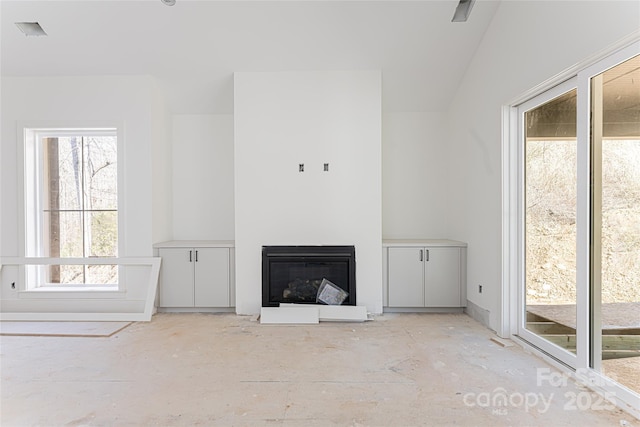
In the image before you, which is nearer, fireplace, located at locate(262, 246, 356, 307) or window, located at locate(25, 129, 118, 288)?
fireplace, located at locate(262, 246, 356, 307)

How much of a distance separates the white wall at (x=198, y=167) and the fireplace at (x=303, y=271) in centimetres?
122

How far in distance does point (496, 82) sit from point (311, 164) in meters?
1.99

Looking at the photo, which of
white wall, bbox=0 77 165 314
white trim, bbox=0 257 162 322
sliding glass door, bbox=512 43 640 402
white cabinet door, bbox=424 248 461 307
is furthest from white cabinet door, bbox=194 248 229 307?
sliding glass door, bbox=512 43 640 402

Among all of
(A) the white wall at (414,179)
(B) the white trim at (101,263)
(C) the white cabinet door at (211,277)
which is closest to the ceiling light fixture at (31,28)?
(B) the white trim at (101,263)

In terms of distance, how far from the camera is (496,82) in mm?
3502

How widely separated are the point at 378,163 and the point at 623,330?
256 cm

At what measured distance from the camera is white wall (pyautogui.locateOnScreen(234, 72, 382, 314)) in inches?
164

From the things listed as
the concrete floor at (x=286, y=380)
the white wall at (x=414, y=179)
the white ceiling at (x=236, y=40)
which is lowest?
the concrete floor at (x=286, y=380)

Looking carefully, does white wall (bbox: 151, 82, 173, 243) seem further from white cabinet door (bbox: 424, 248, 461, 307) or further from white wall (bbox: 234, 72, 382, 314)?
white cabinet door (bbox: 424, 248, 461, 307)

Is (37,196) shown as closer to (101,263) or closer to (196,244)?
(101,263)

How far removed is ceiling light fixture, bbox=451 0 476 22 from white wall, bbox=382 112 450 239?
4.83 ft

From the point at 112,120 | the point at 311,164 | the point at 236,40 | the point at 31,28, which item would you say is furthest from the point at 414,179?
the point at 31,28

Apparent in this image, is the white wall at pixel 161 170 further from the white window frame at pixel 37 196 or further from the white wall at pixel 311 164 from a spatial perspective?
the white wall at pixel 311 164

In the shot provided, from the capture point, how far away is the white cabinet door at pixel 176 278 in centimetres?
434
